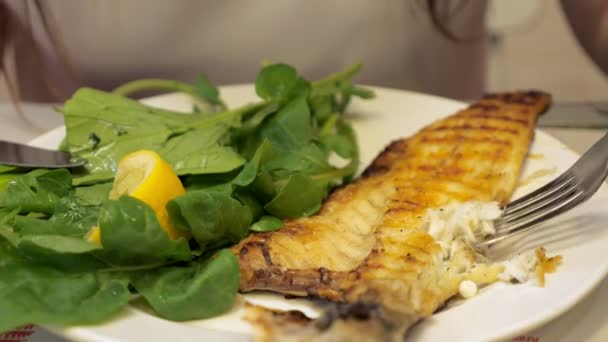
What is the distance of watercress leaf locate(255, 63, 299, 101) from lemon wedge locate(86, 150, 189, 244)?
0.41m

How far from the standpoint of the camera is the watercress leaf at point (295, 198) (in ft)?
3.59

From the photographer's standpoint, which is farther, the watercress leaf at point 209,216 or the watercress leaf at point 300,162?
the watercress leaf at point 300,162

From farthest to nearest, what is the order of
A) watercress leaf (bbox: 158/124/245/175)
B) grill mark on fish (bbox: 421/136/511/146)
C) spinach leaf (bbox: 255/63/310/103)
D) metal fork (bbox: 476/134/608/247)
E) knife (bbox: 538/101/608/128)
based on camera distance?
1. knife (bbox: 538/101/608/128)
2. spinach leaf (bbox: 255/63/310/103)
3. grill mark on fish (bbox: 421/136/511/146)
4. watercress leaf (bbox: 158/124/245/175)
5. metal fork (bbox: 476/134/608/247)

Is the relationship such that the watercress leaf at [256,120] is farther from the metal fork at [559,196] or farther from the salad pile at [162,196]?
the metal fork at [559,196]

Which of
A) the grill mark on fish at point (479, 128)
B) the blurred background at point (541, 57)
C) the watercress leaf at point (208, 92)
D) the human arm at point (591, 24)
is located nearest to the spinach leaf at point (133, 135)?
the watercress leaf at point (208, 92)

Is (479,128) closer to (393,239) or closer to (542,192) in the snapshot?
(542,192)

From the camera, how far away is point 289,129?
134cm

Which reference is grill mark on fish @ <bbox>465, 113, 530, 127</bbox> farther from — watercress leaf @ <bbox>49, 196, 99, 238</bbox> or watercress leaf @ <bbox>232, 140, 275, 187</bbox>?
watercress leaf @ <bbox>49, 196, 99, 238</bbox>

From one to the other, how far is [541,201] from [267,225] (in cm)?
44

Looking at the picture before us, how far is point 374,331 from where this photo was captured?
0.74m

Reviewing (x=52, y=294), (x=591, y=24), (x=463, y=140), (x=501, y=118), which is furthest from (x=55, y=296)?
(x=591, y=24)

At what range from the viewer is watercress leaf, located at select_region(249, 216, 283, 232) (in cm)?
106

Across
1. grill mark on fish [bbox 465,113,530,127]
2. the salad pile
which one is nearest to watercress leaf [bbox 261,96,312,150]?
the salad pile

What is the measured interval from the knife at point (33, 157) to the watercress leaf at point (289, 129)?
380 millimetres
